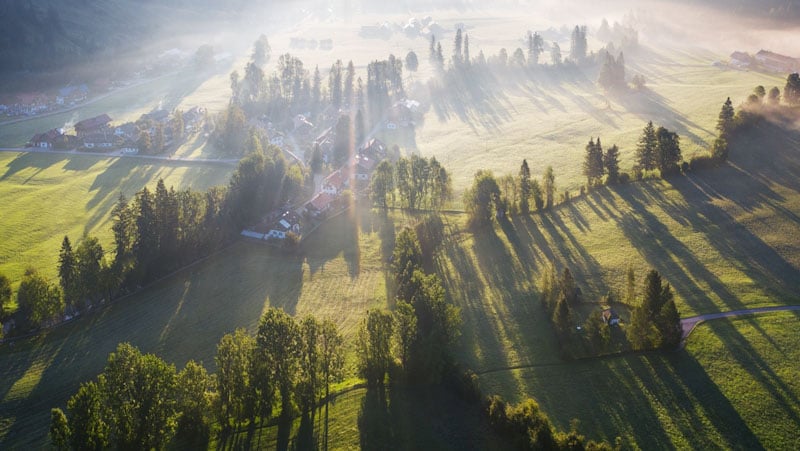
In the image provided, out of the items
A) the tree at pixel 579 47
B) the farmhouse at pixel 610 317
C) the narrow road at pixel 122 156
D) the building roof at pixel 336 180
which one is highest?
the tree at pixel 579 47

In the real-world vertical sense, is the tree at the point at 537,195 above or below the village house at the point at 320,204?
above

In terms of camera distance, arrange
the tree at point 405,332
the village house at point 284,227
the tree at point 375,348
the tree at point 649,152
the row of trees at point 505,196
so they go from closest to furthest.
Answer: the tree at point 375,348 → the tree at point 405,332 → the row of trees at point 505,196 → the village house at point 284,227 → the tree at point 649,152

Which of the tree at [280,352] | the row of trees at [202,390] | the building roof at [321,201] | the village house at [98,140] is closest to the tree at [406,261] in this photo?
the row of trees at [202,390]

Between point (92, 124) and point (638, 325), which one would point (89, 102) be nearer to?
point (92, 124)

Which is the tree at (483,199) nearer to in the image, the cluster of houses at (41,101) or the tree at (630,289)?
the tree at (630,289)

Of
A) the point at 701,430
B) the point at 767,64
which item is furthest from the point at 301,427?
the point at 767,64

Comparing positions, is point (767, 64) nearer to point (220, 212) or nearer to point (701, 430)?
point (701, 430)
